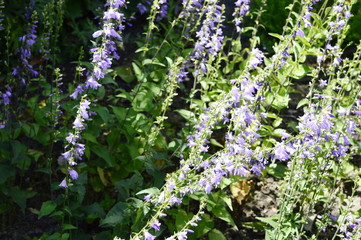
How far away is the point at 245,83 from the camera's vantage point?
9.68 feet

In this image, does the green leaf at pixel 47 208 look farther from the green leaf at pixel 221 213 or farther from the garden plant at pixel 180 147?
the green leaf at pixel 221 213

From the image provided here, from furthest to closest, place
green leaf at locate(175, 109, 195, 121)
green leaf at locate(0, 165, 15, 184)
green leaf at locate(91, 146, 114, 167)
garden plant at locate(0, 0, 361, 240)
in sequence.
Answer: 1. green leaf at locate(175, 109, 195, 121)
2. green leaf at locate(91, 146, 114, 167)
3. green leaf at locate(0, 165, 15, 184)
4. garden plant at locate(0, 0, 361, 240)

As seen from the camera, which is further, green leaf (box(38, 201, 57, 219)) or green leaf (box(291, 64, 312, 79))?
green leaf (box(291, 64, 312, 79))

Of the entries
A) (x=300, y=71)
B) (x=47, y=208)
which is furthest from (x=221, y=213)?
(x=300, y=71)

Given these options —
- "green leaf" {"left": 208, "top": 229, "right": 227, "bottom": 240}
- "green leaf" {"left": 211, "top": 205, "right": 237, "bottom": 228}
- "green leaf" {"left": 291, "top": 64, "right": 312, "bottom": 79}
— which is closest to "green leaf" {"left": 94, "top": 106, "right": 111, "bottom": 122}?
"green leaf" {"left": 211, "top": 205, "right": 237, "bottom": 228}

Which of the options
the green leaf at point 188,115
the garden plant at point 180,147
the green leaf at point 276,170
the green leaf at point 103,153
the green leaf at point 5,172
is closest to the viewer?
the garden plant at point 180,147

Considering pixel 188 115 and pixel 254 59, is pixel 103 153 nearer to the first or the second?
pixel 188 115

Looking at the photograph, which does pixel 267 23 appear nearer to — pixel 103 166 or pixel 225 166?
pixel 103 166

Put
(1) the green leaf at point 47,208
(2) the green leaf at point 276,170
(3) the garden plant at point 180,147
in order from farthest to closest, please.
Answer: (2) the green leaf at point 276,170 → (1) the green leaf at point 47,208 → (3) the garden plant at point 180,147

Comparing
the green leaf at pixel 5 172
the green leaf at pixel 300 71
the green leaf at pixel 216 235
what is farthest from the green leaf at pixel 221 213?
the green leaf at pixel 5 172

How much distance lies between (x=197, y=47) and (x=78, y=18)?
2.95 meters

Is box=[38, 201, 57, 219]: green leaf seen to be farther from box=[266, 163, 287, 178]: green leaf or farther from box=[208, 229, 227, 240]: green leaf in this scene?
box=[266, 163, 287, 178]: green leaf

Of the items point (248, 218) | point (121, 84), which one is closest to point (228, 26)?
point (121, 84)

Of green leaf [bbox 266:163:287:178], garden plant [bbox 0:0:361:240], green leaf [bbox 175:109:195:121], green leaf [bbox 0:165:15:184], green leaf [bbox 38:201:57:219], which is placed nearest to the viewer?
garden plant [bbox 0:0:361:240]
